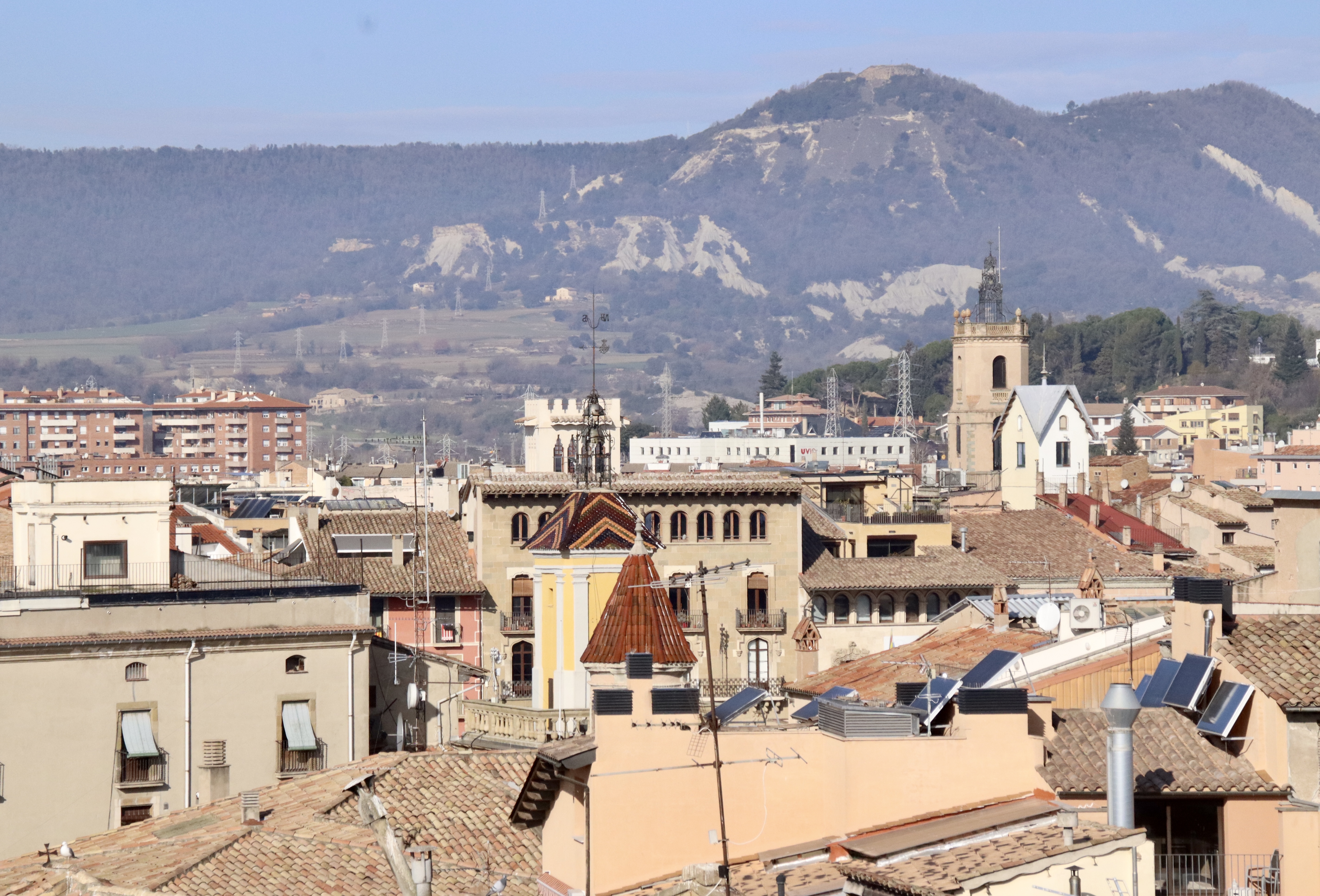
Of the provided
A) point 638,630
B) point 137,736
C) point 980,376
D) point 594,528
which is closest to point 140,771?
point 137,736

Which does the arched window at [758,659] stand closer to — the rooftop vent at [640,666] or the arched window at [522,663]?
the arched window at [522,663]

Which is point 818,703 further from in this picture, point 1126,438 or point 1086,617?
point 1126,438

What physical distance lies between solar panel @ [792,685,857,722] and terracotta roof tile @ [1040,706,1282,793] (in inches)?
67.1

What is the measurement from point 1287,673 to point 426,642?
35.7 m

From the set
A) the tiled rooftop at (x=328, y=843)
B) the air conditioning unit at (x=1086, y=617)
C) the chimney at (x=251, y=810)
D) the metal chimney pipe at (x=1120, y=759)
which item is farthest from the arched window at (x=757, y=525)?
the metal chimney pipe at (x=1120, y=759)

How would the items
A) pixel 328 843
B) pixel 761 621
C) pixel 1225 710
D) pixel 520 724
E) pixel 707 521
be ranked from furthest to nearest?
pixel 707 521 < pixel 761 621 < pixel 520 724 < pixel 328 843 < pixel 1225 710

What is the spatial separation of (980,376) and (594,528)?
3728 inches

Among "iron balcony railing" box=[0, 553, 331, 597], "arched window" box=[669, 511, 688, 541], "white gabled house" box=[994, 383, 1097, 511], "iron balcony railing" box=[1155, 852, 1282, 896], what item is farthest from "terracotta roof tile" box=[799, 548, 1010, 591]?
"iron balcony railing" box=[1155, 852, 1282, 896]

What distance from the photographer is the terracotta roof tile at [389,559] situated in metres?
50.4

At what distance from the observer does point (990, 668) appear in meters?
19.9

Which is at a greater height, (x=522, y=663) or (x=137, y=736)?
(x=137, y=736)

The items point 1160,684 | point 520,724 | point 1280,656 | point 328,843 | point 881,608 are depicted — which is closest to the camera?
point 1280,656

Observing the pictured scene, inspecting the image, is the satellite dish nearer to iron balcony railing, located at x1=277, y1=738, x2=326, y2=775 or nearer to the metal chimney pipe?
the metal chimney pipe

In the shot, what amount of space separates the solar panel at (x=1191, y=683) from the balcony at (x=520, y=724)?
39.6 feet
